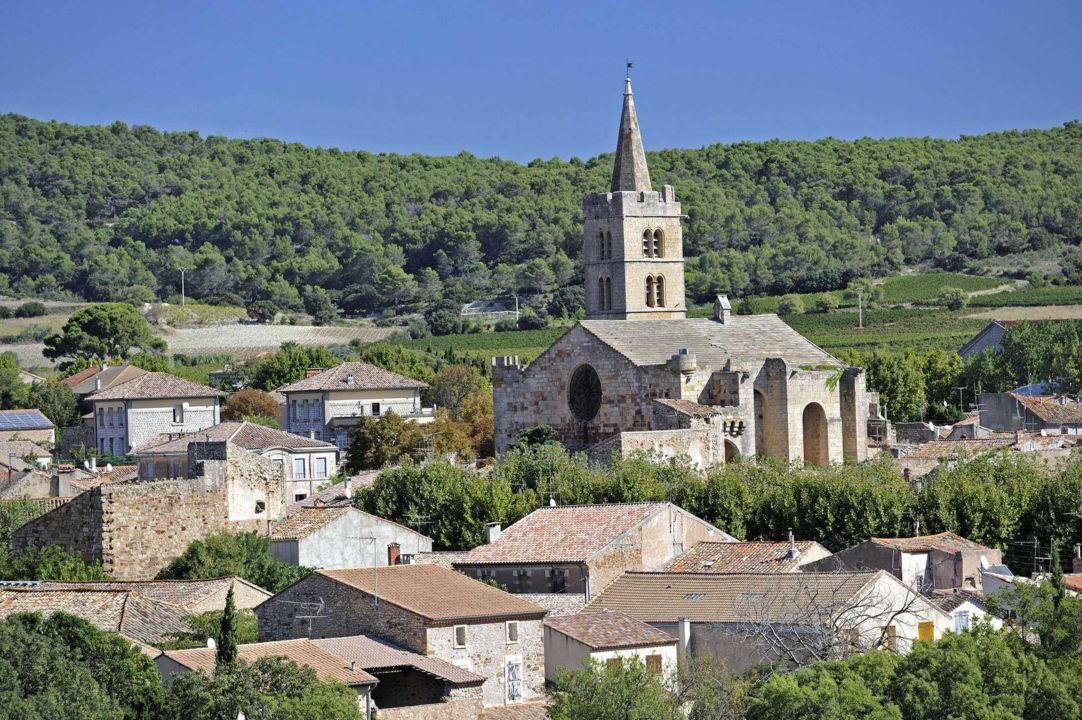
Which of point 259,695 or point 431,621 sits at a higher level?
point 431,621

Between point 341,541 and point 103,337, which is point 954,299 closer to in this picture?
point 103,337

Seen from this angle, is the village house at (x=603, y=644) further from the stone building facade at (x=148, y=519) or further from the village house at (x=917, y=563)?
the stone building facade at (x=148, y=519)

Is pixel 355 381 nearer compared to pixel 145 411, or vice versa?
pixel 355 381

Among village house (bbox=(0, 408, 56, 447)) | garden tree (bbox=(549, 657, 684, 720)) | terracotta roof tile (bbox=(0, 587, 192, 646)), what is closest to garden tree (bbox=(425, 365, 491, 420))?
village house (bbox=(0, 408, 56, 447))

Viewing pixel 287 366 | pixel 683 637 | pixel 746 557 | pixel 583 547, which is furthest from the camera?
pixel 287 366

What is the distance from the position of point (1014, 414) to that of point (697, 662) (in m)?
47.6

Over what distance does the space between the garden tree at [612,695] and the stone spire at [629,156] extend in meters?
41.0

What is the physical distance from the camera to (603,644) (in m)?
40.0

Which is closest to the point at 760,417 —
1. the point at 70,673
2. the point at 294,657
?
the point at 294,657

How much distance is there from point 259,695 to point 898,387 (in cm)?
6465

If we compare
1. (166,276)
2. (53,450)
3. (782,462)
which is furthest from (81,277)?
(782,462)

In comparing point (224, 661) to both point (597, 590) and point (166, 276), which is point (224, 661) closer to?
point (597, 590)

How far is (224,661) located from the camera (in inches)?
1379

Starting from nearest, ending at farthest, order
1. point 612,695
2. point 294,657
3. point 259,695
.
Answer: point 259,695 → point 612,695 → point 294,657
